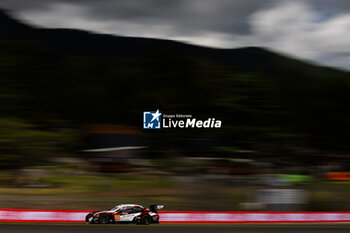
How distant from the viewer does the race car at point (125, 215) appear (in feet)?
44.5

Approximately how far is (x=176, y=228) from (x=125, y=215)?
6.44ft

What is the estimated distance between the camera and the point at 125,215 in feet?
44.5

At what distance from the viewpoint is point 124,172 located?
2767cm

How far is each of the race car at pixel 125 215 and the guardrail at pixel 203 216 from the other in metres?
0.87

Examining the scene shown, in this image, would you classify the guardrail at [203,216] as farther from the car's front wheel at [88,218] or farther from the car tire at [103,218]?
the car tire at [103,218]

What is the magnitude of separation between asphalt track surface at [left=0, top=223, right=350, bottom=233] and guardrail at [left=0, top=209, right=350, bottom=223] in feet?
1.31

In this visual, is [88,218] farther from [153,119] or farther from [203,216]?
[153,119]

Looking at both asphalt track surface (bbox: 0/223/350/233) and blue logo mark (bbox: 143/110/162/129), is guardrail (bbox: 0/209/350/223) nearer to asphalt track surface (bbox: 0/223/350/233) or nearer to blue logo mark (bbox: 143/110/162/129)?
asphalt track surface (bbox: 0/223/350/233)

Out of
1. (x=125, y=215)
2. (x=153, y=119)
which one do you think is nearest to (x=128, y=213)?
(x=125, y=215)

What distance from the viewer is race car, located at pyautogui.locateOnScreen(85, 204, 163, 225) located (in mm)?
13578

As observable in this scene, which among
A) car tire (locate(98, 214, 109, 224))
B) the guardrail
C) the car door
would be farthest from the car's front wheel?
the car door

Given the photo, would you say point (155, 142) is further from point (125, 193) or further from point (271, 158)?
point (125, 193)

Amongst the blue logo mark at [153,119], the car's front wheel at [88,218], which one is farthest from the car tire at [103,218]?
the blue logo mark at [153,119]

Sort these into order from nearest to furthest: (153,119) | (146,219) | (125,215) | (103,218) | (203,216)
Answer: (125,215), (103,218), (146,219), (203,216), (153,119)
